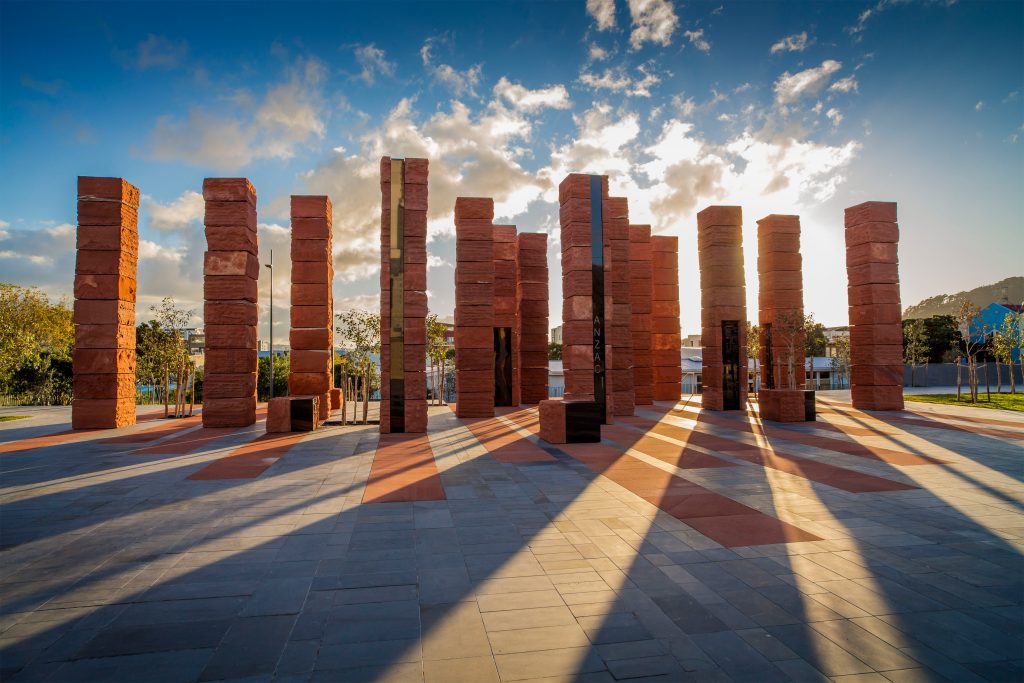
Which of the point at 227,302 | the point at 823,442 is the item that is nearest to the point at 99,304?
the point at 227,302

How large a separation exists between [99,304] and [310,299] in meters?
7.01

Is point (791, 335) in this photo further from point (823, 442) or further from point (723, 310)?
point (823, 442)

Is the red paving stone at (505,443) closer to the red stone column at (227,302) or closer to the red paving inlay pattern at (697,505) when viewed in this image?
the red paving inlay pattern at (697,505)

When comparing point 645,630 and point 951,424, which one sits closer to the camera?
point 645,630

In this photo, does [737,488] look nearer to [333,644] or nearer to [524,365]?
[333,644]

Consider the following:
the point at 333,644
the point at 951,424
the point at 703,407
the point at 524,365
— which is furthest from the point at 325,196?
the point at 951,424

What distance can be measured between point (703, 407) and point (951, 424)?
8817mm

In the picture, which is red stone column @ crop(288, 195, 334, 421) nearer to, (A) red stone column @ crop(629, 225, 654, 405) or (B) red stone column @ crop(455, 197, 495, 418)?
(B) red stone column @ crop(455, 197, 495, 418)

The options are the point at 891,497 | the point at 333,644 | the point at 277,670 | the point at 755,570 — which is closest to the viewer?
the point at 277,670

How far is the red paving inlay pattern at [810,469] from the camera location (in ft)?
28.3

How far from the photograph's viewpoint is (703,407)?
2366 cm

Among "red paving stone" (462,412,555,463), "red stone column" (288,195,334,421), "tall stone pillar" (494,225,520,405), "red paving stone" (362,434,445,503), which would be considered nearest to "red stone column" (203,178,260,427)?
"red stone column" (288,195,334,421)

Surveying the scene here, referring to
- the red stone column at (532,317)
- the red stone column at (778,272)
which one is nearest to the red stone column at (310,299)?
the red stone column at (532,317)

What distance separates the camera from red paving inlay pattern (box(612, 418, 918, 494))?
8.62 meters
